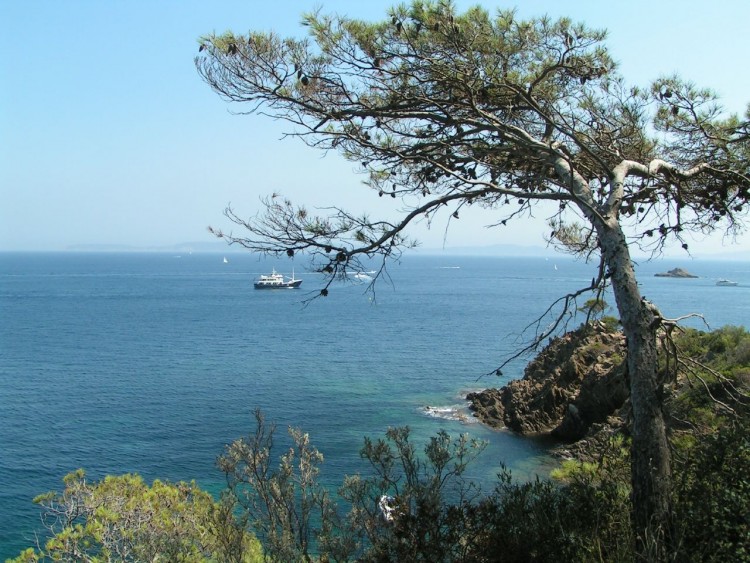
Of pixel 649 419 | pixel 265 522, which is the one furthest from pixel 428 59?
pixel 265 522

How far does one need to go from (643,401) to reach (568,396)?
1957cm

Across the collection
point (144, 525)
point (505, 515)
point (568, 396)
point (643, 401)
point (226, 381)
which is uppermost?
point (643, 401)

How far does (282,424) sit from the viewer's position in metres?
23.1

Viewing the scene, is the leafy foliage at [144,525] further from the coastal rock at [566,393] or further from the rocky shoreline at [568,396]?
the coastal rock at [566,393]

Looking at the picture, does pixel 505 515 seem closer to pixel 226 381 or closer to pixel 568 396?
pixel 568 396

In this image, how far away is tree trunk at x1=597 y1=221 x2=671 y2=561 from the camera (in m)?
4.44

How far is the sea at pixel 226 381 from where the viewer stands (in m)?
19.3

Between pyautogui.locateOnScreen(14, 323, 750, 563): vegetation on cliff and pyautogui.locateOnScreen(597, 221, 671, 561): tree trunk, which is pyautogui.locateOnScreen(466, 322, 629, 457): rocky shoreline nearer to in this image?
pyautogui.locateOnScreen(14, 323, 750, 563): vegetation on cliff

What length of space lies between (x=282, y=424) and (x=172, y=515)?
15541 mm

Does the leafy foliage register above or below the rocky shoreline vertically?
above

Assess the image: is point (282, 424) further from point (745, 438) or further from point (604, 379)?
point (745, 438)

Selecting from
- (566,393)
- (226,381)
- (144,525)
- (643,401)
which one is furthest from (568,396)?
(643,401)

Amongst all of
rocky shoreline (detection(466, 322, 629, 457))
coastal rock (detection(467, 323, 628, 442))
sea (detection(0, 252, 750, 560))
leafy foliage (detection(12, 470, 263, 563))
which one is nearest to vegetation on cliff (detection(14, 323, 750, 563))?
leafy foliage (detection(12, 470, 263, 563))

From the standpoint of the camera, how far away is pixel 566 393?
23.5 meters
